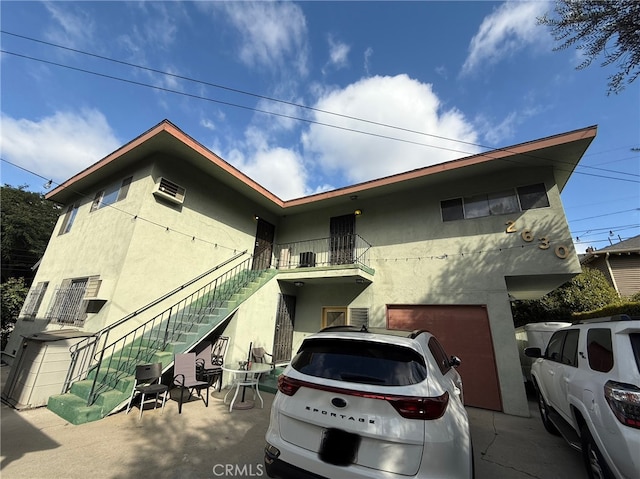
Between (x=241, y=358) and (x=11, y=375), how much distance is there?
15.3 feet

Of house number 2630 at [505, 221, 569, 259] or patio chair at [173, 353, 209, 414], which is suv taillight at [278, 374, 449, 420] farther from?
house number 2630 at [505, 221, 569, 259]

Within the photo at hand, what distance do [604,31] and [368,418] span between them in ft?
23.4

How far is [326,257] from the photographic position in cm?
959

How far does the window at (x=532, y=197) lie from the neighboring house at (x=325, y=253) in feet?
0.11

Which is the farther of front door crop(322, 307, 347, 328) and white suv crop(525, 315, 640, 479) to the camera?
front door crop(322, 307, 347, 328)

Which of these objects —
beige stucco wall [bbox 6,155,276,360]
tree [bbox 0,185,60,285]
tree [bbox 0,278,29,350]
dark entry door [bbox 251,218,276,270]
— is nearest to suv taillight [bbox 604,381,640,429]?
beige stucco wall [bbox 6,155,276,360]

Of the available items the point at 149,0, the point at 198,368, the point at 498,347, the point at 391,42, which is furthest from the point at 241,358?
the point at 391,42

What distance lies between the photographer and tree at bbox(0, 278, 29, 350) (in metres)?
10.3

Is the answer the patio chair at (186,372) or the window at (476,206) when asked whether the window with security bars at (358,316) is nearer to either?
the window at (476,206)

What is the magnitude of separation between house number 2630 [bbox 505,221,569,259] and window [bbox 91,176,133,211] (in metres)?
11.1

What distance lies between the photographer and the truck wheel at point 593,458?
2.22 metres

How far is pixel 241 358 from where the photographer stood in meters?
7.33

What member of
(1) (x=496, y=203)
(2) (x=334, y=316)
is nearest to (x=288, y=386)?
(2) (x=334, y=316)

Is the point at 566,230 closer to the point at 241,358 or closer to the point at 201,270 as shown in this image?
the point at 241,358
